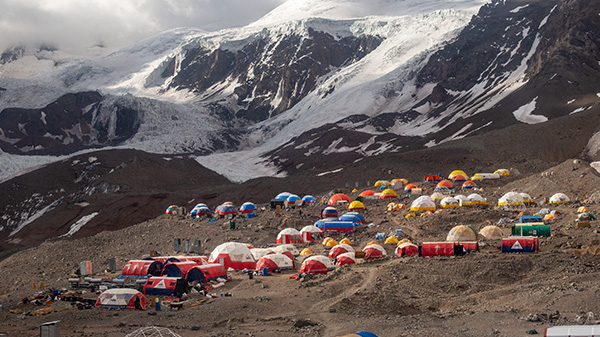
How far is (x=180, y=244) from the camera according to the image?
4869 centimetres

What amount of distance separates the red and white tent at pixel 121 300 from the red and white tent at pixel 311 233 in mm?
22737

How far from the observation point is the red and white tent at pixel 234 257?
3747 centimetres

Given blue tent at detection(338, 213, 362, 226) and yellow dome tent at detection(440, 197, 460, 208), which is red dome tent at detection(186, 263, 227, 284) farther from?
yellow dome tent at detection(440, 197, 460, 208)

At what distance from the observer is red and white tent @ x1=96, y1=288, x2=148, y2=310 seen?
88.5 feet

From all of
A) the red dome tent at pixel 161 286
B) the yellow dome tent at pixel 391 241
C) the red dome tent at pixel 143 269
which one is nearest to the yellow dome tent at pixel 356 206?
the yellow dome tent at pixel 391 241

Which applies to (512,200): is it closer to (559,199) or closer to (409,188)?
(559,199)

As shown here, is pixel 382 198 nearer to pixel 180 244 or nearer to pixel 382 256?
pixel 180 244

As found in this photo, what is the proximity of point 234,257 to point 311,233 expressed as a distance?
499 inches

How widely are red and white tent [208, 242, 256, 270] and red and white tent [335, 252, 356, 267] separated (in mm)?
5442

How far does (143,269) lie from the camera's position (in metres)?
36.0

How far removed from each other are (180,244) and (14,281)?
1158 centimetres

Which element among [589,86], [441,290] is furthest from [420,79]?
[441,290]

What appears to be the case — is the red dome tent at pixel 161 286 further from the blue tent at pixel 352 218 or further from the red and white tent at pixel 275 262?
the blue tent at pixel 352 218

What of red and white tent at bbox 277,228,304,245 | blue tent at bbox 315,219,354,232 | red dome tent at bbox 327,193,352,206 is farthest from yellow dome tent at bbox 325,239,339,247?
red dome tent at bbox 327,193,352,206
